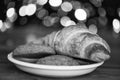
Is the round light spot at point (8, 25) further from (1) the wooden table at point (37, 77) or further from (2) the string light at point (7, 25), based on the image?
(1) the wooden table at point (37, 77)

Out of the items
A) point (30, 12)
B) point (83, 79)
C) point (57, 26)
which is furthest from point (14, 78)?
point (57, 26)

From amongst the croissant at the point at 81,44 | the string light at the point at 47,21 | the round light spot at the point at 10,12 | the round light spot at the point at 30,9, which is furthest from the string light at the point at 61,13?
the croissant at the point at 81,44

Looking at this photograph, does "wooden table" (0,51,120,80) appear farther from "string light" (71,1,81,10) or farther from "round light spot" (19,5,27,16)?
"string light" (71,1,81,10)

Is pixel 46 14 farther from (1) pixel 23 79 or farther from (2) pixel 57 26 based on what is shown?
(1) pixel 23 79

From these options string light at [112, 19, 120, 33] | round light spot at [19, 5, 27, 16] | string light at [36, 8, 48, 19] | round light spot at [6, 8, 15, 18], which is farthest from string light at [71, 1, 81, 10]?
round light spot at [6, 8, 15, 18]

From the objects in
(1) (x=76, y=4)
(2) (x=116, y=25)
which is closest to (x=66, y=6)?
(1) (x=76, y=4)

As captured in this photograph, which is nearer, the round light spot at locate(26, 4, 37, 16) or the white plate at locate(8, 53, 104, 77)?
the white plate at locate(8, 53, 104, 77)

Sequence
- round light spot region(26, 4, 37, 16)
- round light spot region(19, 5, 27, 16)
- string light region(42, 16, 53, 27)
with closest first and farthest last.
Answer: round light spot region(19, 5, 27, 16), round light spot region(26, 4, 37, 16), string light region(42, 16, 53, 27)
